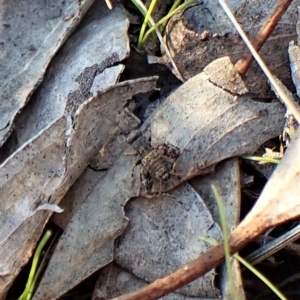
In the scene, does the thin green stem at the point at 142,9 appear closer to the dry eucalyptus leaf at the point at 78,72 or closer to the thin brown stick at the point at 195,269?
the dry eucalyptus leaf at the point at 78,72

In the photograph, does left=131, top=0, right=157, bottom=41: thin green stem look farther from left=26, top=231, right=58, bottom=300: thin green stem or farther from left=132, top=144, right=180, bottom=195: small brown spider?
left=26, top=231, right=58, bottom=300: thin green stem

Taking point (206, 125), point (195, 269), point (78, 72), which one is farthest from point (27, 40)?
point (195, 269)

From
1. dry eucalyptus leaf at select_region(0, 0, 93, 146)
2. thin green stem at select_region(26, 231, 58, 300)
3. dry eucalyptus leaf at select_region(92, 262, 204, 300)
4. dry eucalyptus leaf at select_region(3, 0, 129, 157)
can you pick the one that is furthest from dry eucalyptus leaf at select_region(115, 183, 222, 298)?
dry eucalyptus leaf at select_region(0, 0, 93, 146)

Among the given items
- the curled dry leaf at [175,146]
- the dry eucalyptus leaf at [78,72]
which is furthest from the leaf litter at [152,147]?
the dry eucalyptus leaf at [78,72]

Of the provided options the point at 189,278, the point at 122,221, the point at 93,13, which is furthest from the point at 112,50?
the point at 189,278

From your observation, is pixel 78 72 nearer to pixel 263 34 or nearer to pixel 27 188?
pixel 27 188

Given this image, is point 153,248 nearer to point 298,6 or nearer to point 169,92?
point 169,92
